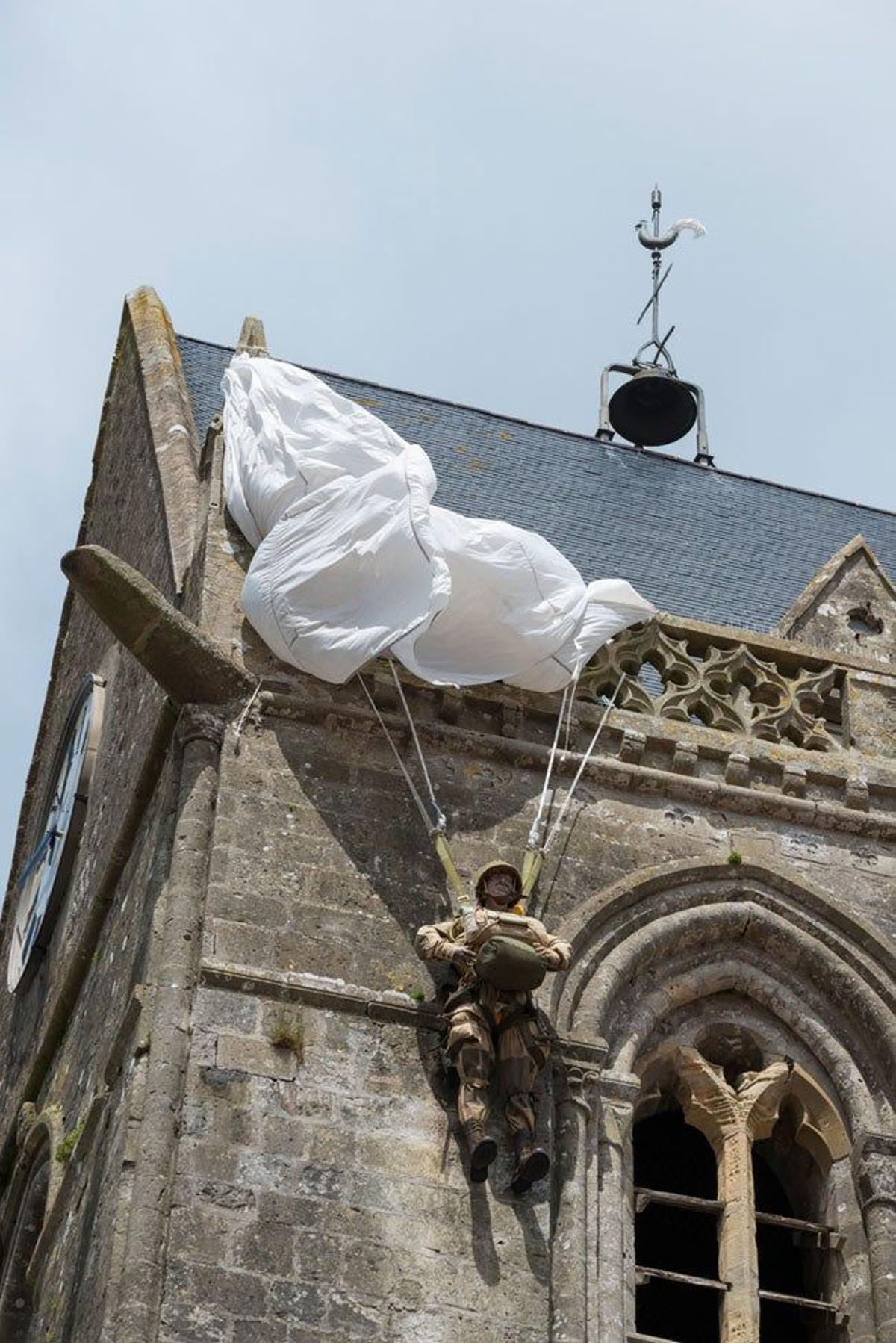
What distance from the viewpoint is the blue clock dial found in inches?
574

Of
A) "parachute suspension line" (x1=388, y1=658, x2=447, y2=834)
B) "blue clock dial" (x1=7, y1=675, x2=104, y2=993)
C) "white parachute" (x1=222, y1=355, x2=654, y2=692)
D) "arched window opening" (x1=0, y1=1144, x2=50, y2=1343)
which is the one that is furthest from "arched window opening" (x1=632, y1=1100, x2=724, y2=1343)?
"blue clock dial" (x1=7, y1=675, x2=104, y2=993)

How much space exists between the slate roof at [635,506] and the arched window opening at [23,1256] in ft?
13.6

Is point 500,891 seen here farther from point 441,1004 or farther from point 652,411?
point 652,411

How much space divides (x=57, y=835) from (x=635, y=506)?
363 cm

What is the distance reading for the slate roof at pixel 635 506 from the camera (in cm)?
1527

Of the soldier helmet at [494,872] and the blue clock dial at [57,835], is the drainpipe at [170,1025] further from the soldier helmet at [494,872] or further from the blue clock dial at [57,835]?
the blue clock dial at [57,835]

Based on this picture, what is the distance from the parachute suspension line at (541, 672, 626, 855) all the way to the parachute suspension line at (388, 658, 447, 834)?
A: 40 cm

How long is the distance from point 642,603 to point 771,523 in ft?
14.3

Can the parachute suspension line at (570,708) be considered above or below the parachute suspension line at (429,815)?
above

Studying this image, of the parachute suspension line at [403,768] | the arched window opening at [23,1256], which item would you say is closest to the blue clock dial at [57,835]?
the arched window opening at [23,1256]

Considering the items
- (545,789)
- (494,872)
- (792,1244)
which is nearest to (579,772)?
(545,789)

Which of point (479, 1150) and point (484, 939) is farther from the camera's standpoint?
point (484, 939)

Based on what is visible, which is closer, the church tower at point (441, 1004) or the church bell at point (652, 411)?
the church tower at point (441, 1004)

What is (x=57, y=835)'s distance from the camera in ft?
49.2
